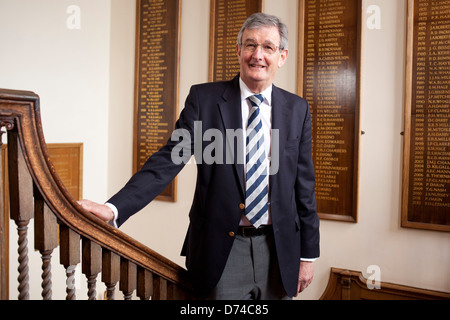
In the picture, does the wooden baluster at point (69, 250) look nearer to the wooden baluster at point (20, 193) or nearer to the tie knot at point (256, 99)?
the wooden baluster at point (20, 193)

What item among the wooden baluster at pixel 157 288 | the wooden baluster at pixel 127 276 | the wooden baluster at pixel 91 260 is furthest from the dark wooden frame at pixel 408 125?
the wooden baluster at pixel 91 260

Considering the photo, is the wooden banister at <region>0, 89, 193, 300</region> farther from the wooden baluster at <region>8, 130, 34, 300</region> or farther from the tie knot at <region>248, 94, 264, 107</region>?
the tie knot at <region>248, 94, 264, 107</region>

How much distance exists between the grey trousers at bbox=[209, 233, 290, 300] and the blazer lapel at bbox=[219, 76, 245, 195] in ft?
0.76

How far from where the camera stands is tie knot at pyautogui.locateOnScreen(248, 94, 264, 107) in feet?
5.77

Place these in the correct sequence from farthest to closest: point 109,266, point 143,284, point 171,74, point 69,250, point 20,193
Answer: point 171,74 → point 143,284 → point 109,266 → point 69,250 → point 20,193

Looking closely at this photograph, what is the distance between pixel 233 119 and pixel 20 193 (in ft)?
3.19

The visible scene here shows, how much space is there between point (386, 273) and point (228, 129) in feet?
6.74

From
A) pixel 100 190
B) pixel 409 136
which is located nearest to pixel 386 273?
pixel 409 136

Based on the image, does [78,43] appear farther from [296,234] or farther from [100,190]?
[296,234]

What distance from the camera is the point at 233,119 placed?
1709mm

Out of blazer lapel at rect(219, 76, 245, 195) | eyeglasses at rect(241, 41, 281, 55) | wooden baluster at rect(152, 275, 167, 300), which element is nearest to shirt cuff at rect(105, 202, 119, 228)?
wooden baluster at rect(152, 275, 167, 300)

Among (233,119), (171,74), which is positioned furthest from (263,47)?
(171,74)

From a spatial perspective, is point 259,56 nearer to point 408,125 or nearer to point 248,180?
point 248,180

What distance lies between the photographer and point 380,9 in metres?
2.98
